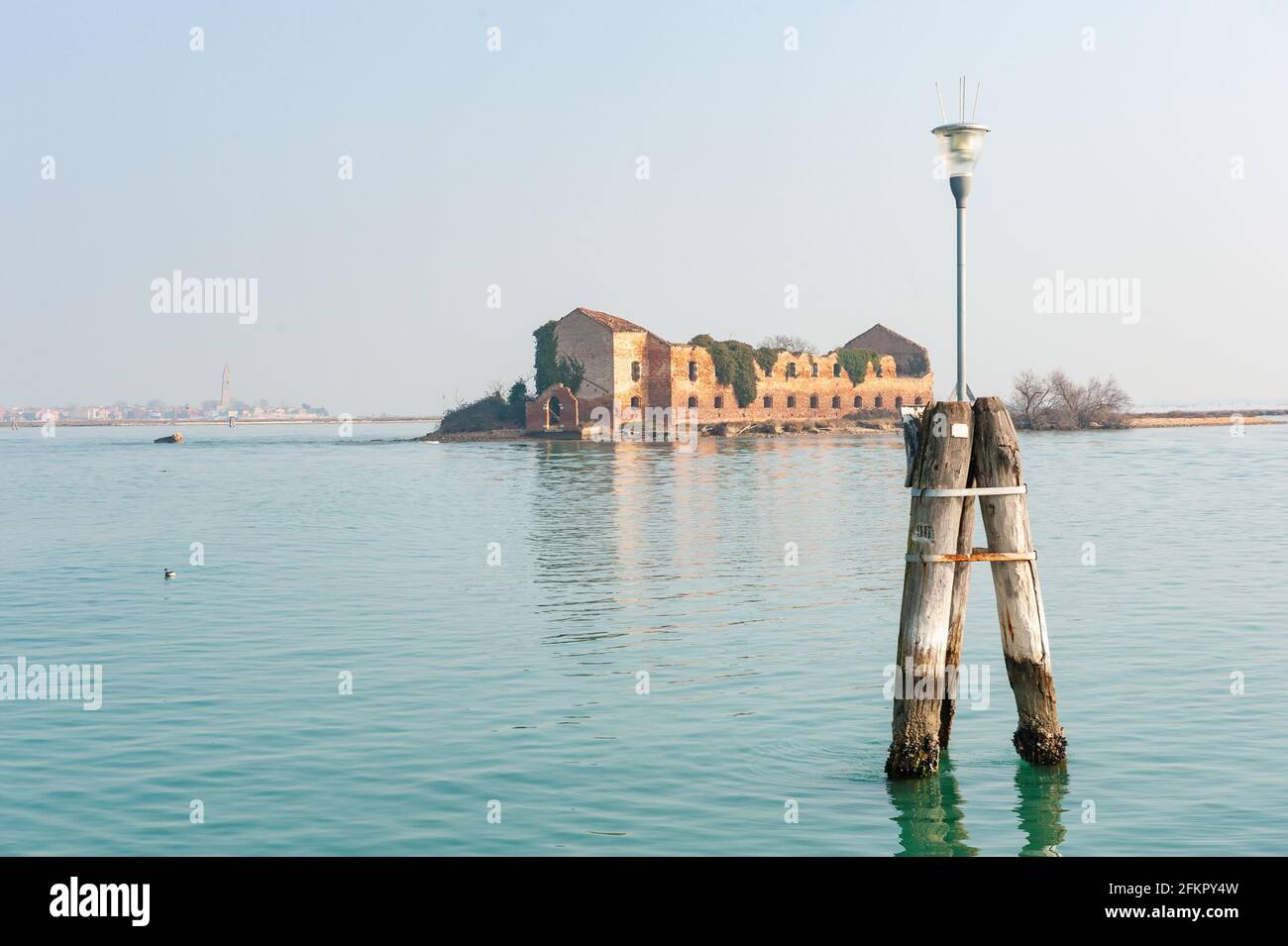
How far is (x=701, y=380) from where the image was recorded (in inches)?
3204

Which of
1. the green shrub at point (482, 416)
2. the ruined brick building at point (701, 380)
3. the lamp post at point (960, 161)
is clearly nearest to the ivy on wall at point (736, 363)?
the ruined brick building at point (701, 380)

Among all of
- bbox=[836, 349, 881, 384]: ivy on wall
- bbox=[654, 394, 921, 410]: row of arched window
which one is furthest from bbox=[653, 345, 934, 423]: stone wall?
bbox=[836, 349, 881, 384]: ivy on wall

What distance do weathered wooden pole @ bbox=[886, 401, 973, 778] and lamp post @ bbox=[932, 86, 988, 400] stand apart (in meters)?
0.48

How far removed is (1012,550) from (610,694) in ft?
14.4

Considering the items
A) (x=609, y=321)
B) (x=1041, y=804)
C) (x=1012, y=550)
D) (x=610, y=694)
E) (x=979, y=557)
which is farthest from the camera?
(x=609, y=321)

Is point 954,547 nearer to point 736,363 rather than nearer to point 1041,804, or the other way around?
point 1041,804

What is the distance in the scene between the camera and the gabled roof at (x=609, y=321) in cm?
7356

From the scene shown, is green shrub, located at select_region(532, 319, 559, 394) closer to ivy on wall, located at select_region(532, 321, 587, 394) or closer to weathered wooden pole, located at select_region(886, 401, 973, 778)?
ivy on wall, located at select_region(532, 321, 587, 394)

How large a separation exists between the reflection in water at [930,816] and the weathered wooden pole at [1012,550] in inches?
31.0

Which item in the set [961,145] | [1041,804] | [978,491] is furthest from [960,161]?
[1041,804]

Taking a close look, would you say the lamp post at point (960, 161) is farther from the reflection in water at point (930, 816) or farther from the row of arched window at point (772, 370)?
the row of arched window at point (772, 370)

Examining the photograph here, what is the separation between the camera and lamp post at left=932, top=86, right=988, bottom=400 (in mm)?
8688

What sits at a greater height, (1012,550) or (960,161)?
(960,161)
